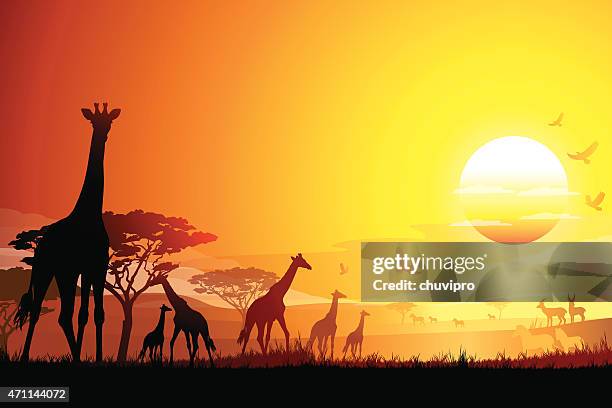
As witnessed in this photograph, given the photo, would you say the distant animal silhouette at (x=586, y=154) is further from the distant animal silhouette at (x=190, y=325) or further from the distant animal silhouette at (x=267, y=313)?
the distant animal silhouette at (x=190, y=325)

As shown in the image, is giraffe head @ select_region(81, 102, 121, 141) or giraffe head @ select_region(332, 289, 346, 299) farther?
giraffe head @ select_region(332, 289, 346, 299)

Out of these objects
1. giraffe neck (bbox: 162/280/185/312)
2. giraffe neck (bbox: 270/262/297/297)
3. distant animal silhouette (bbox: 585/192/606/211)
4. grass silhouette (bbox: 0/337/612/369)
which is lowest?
grass silhouette (bbox: 0/337/612/369)

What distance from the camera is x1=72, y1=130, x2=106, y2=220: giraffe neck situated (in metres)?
12.8

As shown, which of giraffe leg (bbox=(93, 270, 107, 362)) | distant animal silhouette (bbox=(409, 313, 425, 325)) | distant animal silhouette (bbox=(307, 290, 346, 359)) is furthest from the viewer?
distant animal silhouette (bbox=(409, 313, 425, 325))

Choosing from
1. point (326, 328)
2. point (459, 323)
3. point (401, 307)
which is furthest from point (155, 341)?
point (459, 323)

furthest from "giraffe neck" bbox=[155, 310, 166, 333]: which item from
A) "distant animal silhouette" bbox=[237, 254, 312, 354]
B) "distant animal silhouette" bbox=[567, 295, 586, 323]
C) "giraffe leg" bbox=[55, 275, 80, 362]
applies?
"distant animal silhouette" bbox=[567, 295, 586, 323]

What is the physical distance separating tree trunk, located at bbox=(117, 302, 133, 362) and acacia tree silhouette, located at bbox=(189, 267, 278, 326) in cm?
150

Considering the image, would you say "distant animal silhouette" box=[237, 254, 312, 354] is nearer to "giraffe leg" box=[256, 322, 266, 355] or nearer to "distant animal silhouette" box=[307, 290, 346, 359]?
"giraffe leg" box=[256, 322, 266, 355]

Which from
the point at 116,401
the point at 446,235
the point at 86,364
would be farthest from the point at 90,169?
the point at 446,235

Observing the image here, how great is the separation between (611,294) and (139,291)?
365 inches

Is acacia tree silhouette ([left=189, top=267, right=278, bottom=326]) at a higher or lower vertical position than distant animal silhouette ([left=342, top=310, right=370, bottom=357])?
higher

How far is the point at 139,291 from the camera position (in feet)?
59.7

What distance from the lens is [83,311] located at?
1243 cm

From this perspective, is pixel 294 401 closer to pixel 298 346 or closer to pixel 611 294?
pixel 298 346
